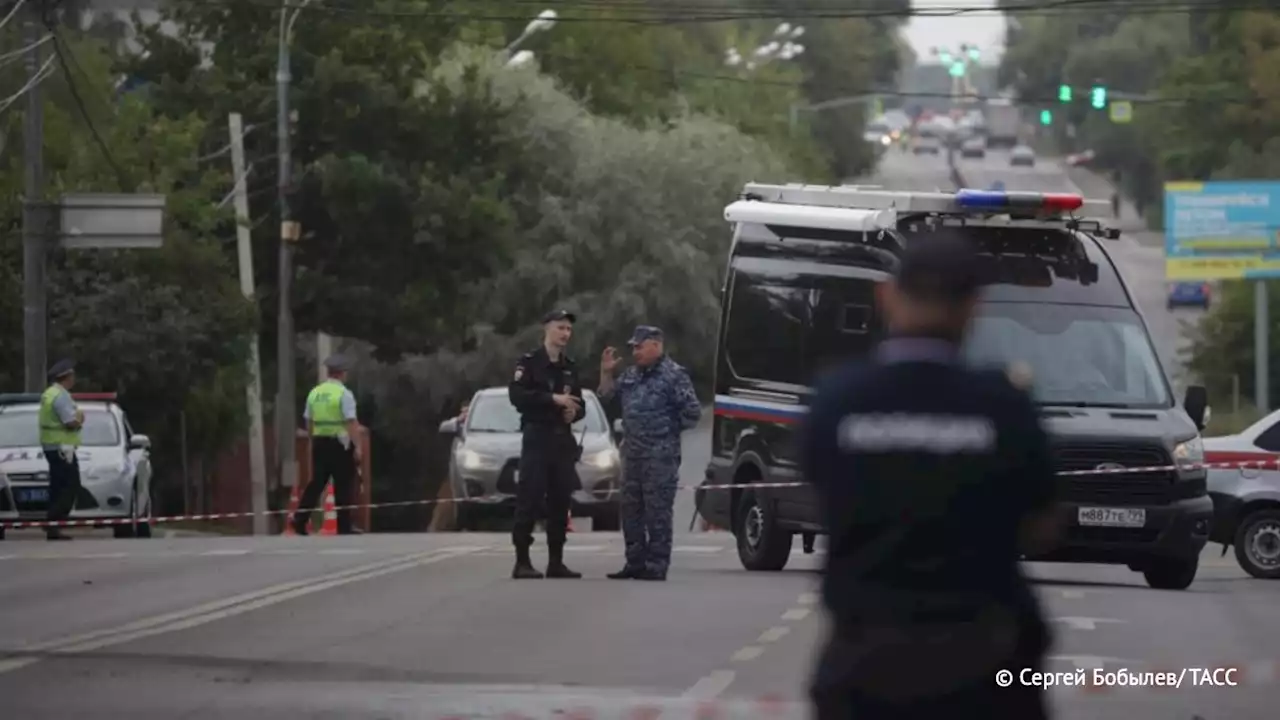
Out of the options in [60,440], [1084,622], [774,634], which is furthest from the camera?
[60,440]

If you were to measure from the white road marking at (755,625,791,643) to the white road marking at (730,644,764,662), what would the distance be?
28cm

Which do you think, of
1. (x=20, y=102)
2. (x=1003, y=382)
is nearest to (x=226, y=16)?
(x=20, y=102)

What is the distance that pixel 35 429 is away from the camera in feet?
93.9

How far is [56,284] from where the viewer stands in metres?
36.5

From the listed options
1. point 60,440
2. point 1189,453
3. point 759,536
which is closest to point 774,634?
point 1189,453

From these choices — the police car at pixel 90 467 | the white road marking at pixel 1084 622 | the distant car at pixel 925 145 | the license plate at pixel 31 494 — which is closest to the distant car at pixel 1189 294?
the police car at pixel 90 467

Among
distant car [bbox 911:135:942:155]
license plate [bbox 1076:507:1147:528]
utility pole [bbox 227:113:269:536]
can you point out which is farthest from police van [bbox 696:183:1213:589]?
distant car [bbox 911:135:942:155]

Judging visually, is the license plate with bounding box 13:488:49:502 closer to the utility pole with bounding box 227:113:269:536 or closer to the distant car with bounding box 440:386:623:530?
the distant car with bounding box 440:386:623:530

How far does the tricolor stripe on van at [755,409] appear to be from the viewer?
60.7 feet

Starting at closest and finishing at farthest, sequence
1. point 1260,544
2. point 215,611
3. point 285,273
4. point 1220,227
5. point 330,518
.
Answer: point 215,611 < point 1260,544 < point 330,518 < point 285,273 < point 1220,227

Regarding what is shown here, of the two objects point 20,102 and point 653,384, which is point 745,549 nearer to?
point 653,384

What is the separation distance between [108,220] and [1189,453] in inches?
737

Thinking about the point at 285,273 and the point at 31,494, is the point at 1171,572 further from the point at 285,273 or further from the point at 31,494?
the point at 285,273

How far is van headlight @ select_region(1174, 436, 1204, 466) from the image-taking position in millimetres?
17250
